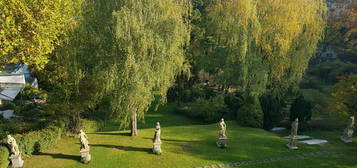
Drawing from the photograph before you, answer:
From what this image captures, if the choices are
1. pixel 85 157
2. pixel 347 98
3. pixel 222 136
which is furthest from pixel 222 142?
pixel 347 98

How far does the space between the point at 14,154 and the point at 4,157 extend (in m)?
0.50

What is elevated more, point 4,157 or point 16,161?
point 4,157

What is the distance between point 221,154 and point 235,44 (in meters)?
12.9

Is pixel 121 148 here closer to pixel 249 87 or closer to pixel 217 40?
pixel 249 87

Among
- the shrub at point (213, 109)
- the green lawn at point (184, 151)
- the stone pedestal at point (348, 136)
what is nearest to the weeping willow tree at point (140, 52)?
the green lawn at point (184, 151)

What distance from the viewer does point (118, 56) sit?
1515 cm

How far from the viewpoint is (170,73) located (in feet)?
55.3

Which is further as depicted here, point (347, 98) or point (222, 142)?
point (347, 98)

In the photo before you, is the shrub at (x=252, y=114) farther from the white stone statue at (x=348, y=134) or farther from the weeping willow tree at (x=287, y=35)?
the white stone statue at (x=348, y=134)

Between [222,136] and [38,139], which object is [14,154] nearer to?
[38,139]

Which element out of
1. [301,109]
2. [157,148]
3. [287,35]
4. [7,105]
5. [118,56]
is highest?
[287,35]

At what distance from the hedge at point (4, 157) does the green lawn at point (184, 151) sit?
3.48ft

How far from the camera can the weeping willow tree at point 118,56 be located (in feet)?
48.5

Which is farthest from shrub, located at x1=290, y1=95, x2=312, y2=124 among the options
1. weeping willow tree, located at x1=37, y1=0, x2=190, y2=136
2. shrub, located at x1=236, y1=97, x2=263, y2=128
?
weeping willow tree, located at x1=37, y1=0, x2=190, y2=136
